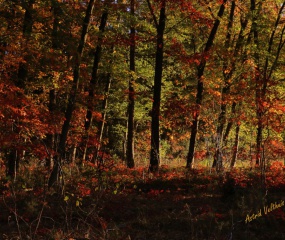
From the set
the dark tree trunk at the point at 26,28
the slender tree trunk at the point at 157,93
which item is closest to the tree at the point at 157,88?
the slender tree trunk at the point at 157,93

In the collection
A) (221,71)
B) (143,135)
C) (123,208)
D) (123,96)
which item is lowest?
(123,208)

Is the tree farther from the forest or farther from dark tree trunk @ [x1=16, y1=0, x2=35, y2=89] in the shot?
dark tree trunk @ [x1=16, y1=0, x2=35, y2=89]

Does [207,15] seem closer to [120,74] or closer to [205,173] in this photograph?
[120,74]

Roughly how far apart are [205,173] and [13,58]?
9566 mm

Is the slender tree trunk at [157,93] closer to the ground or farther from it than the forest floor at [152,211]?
farther from it

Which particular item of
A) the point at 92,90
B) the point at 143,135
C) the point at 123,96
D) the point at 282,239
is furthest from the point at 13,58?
the point at 143,135

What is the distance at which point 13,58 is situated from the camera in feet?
42.3

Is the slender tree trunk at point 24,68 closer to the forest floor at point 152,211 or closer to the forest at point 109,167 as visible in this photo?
the forest at point 109,167

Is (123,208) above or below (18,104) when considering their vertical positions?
below

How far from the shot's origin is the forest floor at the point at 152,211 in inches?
294

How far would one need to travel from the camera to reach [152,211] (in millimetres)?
9922

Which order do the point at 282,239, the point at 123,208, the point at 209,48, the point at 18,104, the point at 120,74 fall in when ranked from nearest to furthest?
1. the point at 282,239
2. the point at 123,208
3. the point at 18,104
4. the point at 209,48
5. the point at 120,74

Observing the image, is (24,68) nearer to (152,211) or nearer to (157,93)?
(157,93)

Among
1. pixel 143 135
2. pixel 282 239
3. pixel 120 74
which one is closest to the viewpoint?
pixel 282 239
